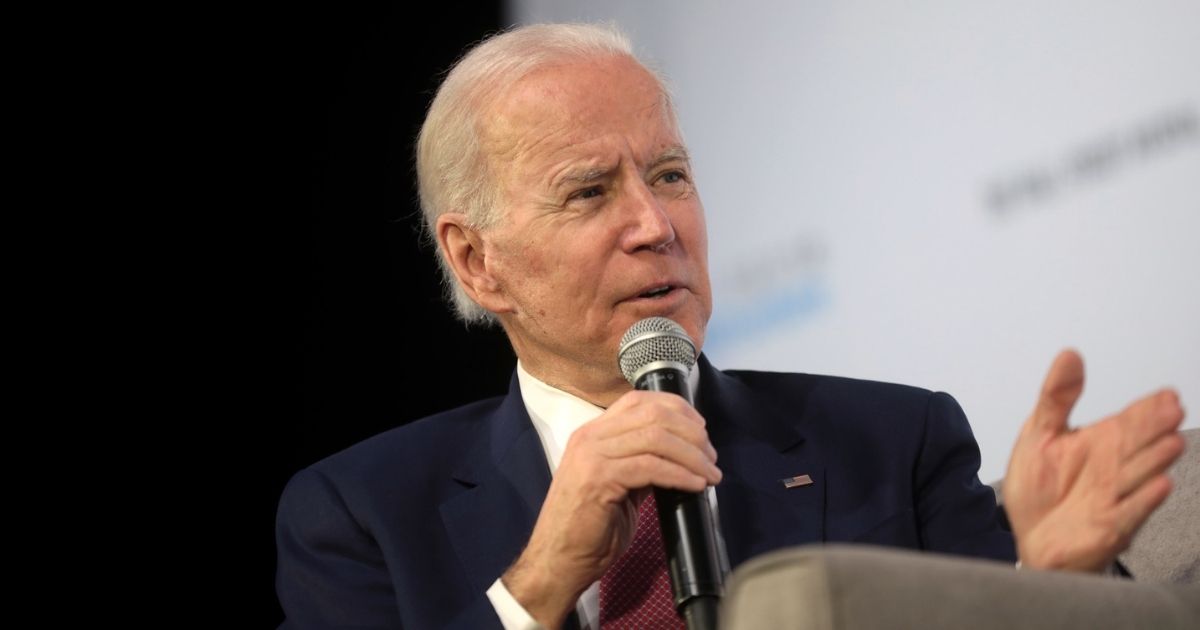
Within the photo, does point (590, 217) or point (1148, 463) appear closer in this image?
point (1148, 463)

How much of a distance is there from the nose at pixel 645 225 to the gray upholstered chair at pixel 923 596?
109 cm

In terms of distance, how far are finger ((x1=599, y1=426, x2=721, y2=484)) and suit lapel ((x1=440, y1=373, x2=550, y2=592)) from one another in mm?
489

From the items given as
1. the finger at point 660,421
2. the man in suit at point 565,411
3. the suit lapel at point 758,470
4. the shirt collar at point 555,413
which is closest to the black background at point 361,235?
the man in suit at point 565,411

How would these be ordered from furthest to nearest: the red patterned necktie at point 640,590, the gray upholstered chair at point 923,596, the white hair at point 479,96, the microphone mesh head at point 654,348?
the white hair at point 479,96 → the red patterned necktie at point 640,590 → the microphone mesh head at point 654,348 → the gray upholstered chair at point 923,596

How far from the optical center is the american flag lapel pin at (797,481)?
79.8 inches

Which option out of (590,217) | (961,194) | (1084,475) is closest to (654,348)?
(590,217)

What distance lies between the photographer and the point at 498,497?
6.89 ft

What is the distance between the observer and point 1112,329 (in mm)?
2389

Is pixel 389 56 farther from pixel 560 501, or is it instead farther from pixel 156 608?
pixel 560 501

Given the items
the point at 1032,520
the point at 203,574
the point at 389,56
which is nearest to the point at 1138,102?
the point at 1032,520

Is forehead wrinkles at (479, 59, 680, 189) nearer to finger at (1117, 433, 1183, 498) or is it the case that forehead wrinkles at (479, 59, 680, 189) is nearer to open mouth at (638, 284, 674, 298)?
open mouth at (638, 284, 674, 298)

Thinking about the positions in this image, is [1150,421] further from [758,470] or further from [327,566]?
[327,566]

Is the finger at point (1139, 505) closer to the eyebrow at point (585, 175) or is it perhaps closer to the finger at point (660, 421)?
the finger at point (660, 421)

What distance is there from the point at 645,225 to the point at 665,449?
1.93ft
